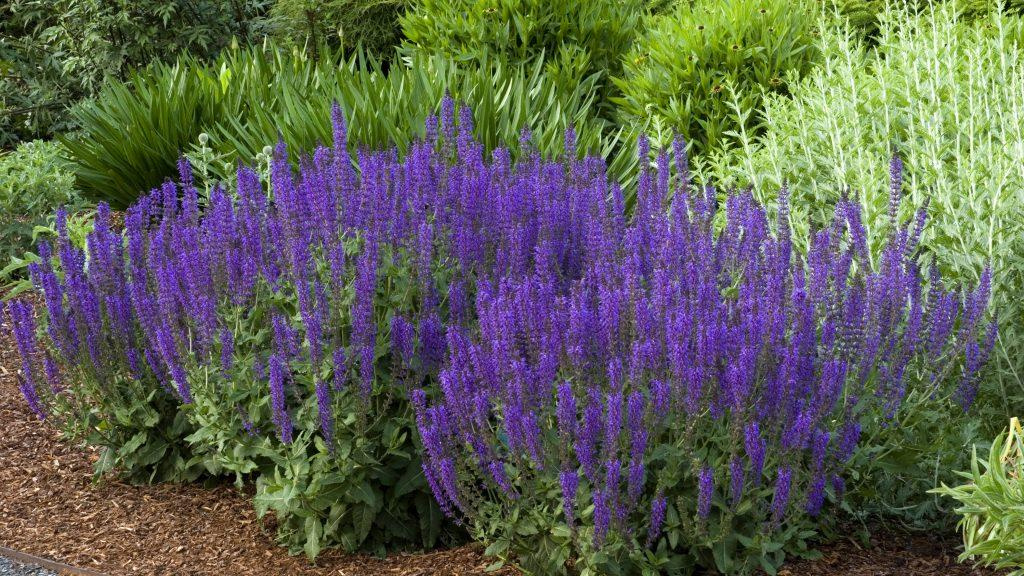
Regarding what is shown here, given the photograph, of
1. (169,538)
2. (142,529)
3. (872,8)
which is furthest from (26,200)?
(872,8)

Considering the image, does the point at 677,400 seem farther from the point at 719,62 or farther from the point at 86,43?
the point at 86,43

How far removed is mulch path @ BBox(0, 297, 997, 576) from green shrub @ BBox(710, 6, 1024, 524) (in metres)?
0.24

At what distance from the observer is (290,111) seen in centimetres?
628

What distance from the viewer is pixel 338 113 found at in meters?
3.89

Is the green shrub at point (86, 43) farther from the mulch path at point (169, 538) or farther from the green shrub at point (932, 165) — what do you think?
the green shrub at point (932, 165)

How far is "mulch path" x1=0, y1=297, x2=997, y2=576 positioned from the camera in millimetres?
3576

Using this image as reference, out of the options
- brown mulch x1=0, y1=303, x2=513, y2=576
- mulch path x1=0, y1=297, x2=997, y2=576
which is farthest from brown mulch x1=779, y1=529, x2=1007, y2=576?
brown mulch x1=0, y1=303, x2=513, y2=576

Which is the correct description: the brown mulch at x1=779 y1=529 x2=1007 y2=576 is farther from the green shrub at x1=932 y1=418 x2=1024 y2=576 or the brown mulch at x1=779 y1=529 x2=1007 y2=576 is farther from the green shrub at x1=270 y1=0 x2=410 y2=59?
the green shrub at x1=270 y1=0 x2=410 y2=59

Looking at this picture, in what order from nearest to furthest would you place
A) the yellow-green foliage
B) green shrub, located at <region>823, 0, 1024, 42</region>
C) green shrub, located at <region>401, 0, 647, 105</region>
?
the yellow-green foliage
green shrub, located at <region>823, 0, 1024, 42</region>
green shrub, located at <region>401, 0, 647, 105</region>

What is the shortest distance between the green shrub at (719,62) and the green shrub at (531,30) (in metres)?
1.05

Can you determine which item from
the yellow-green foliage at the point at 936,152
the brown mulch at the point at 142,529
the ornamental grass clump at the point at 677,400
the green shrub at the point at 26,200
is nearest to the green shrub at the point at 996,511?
the ornamental grass clump at the point at 677,400

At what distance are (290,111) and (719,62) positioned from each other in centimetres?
271

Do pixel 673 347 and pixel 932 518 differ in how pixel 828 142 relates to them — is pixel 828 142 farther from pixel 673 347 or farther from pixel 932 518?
pixel 673 347

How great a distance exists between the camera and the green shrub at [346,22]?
10641mm
